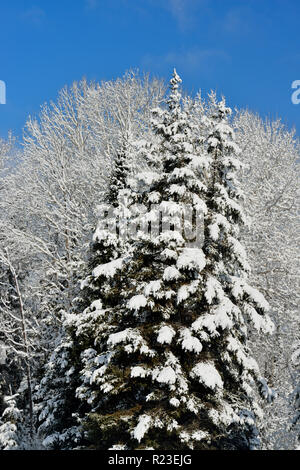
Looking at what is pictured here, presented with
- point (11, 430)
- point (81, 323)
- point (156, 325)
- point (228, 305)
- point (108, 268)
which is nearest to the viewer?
point (228, 305)

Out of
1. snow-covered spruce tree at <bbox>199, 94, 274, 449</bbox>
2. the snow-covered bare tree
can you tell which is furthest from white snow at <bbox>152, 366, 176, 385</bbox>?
the snow-covered bare tree

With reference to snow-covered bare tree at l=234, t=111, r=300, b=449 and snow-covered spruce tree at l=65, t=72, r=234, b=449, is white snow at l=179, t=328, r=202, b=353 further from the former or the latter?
snow-covered bare tree at l=234, t=111, r=300, b=449

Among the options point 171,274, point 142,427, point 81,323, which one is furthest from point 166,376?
point 81,323

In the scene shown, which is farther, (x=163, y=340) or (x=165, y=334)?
(x=165, y=334)

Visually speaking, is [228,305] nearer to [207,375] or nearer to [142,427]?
[207,375]

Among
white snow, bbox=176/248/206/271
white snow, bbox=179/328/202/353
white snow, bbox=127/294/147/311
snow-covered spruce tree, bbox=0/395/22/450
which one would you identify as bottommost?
snow-covered spruce tree, bbox=0/395/22/450

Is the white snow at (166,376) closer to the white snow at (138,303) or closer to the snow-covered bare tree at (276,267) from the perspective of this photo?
the white snow at (138,303)

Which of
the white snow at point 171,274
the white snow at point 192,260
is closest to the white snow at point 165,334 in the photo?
the white snow at point 171,274

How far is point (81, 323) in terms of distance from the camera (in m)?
11.3

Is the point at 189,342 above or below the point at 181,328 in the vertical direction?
below

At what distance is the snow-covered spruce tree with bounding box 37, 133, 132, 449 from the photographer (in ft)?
37.7

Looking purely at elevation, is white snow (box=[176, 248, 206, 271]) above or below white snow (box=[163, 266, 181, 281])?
above
